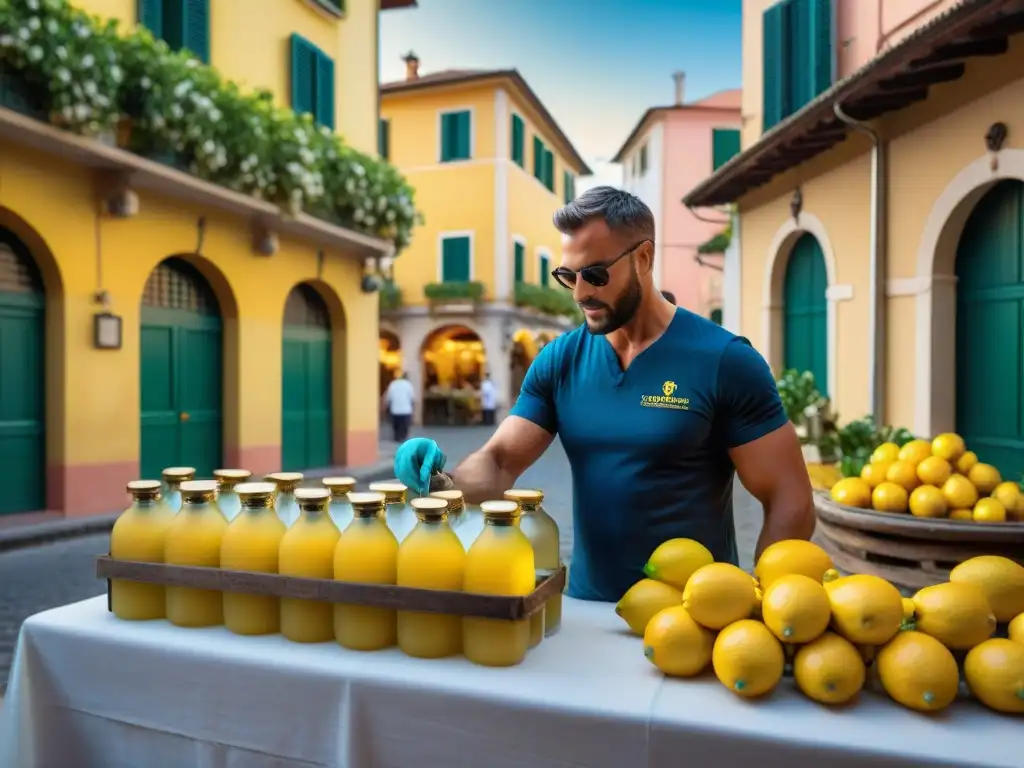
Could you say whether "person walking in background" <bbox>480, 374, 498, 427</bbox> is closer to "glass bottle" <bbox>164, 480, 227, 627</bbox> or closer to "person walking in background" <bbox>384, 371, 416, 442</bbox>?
"person walking in background" <bbox>384, 371, 416, 442</bbox>

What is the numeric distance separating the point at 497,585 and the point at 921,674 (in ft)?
2.53

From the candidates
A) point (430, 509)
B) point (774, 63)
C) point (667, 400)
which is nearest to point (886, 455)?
point (667, 400)

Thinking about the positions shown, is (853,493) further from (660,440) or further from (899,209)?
(899,209)

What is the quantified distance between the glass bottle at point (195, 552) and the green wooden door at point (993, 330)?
592cm

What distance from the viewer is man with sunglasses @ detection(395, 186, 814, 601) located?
2.27 meters

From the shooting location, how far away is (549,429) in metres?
2.65

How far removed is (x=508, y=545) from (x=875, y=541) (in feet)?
11.1

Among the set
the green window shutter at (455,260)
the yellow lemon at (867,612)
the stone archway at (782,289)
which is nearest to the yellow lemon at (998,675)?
the yellow lemon at (867,612)

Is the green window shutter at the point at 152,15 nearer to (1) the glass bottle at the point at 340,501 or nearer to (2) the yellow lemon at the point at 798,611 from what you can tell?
(1) the glass bottle at the point at 340,501

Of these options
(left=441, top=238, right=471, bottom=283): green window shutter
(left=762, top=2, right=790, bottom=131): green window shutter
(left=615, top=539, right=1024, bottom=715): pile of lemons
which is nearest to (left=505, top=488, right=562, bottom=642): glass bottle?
(left=615, top=539, right=1024, bottom=715): pile of lemons

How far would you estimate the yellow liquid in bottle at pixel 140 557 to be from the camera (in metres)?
1.99

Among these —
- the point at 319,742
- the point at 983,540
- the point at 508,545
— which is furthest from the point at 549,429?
the point at 983,540

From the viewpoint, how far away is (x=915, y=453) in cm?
443

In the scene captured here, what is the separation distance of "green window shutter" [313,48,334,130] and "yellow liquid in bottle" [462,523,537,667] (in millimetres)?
11667
